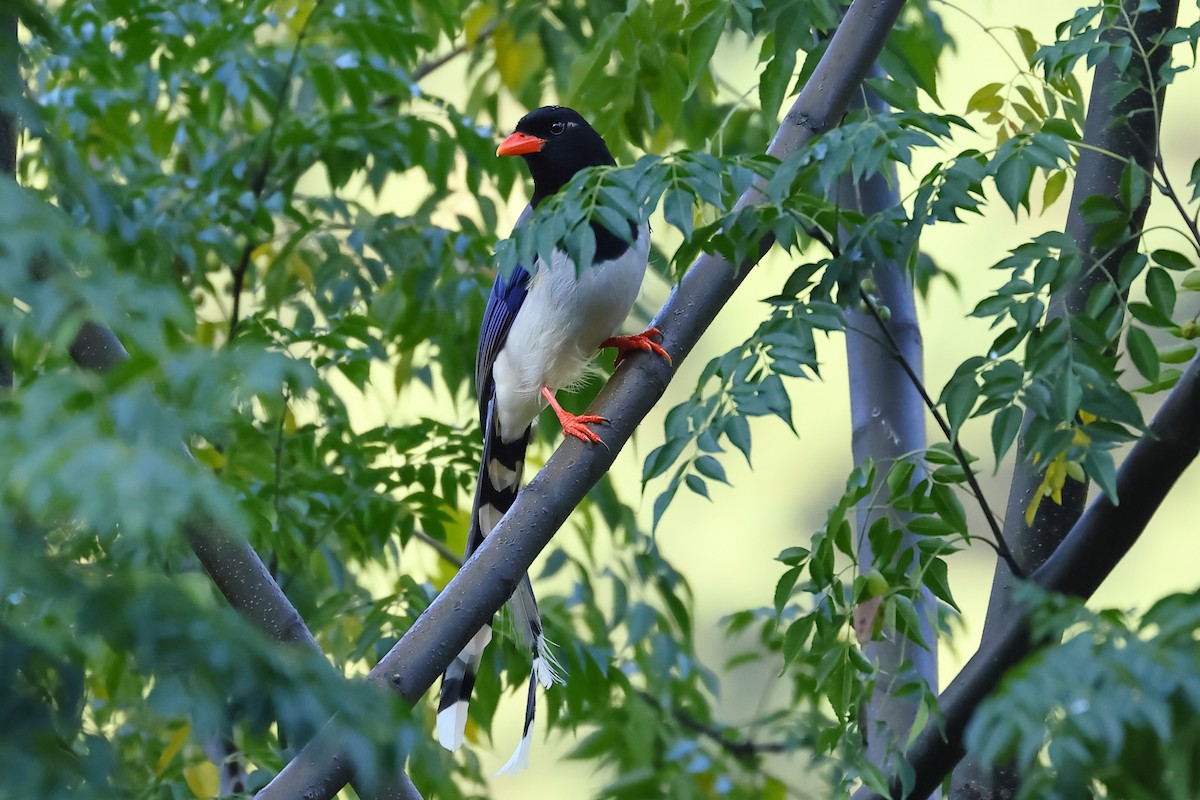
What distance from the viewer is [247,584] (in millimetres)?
2432

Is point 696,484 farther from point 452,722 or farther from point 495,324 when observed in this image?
point 495,324

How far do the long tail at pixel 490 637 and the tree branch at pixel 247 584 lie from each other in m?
0.52

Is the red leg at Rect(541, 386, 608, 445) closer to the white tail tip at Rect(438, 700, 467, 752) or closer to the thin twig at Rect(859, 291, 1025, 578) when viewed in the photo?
the thin twig at Rect(859, 291, 1025, 578)

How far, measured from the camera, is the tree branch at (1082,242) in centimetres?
242

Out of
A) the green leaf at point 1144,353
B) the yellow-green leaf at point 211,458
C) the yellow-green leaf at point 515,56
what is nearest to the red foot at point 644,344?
the green leaf at point 1144,353

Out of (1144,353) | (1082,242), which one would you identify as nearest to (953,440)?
(1144,353)

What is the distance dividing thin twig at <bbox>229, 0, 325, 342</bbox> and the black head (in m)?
0.66

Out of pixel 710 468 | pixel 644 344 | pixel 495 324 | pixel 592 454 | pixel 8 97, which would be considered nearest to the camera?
pixel 8 97

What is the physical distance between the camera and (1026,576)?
7.85 feet

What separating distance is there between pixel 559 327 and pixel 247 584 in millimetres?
1196

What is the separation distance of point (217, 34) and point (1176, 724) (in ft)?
10.3

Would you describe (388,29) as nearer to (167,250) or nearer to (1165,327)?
(167,250)

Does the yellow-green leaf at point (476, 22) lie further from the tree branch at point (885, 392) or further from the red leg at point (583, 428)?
the red leg at point (583, 428)

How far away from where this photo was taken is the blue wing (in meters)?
3.52
